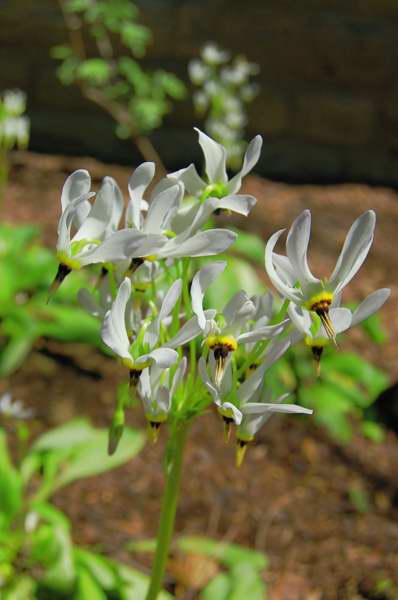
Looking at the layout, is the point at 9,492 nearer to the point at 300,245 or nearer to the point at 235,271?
the point at 300,245

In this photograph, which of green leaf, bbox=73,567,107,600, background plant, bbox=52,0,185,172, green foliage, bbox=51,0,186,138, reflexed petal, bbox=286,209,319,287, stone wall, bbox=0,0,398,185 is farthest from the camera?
stone wall, bbox=0,0,398,185

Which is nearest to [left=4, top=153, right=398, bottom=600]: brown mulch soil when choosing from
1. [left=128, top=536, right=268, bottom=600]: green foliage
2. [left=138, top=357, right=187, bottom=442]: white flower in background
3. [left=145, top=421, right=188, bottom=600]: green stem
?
[left=128, top=536, right=268, bottom=600]: green foliage

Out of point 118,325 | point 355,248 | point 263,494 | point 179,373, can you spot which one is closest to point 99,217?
point 118,325

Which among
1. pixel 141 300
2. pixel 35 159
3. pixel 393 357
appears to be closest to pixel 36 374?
pixel 393 357

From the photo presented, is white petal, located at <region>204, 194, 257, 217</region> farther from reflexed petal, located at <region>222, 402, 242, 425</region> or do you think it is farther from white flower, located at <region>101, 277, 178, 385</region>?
reflexed petal, located at <region>222, 402, 242, 425</region>

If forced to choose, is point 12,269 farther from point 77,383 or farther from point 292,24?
point 292,24

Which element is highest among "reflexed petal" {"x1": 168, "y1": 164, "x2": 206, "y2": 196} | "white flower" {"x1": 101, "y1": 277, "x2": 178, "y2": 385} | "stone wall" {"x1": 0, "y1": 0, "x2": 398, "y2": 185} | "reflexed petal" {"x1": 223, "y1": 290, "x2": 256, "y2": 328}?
"reflexed petal" {"x1": 168, "y1": 164, "x2": 206, "y2": 196}

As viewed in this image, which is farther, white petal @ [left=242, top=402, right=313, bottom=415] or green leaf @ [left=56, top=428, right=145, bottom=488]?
green leaf @ [left=56, top=428, right=145, bottom=488]

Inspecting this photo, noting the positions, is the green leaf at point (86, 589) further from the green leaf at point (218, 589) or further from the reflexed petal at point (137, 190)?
the reflexed petal at point (137, 190)
